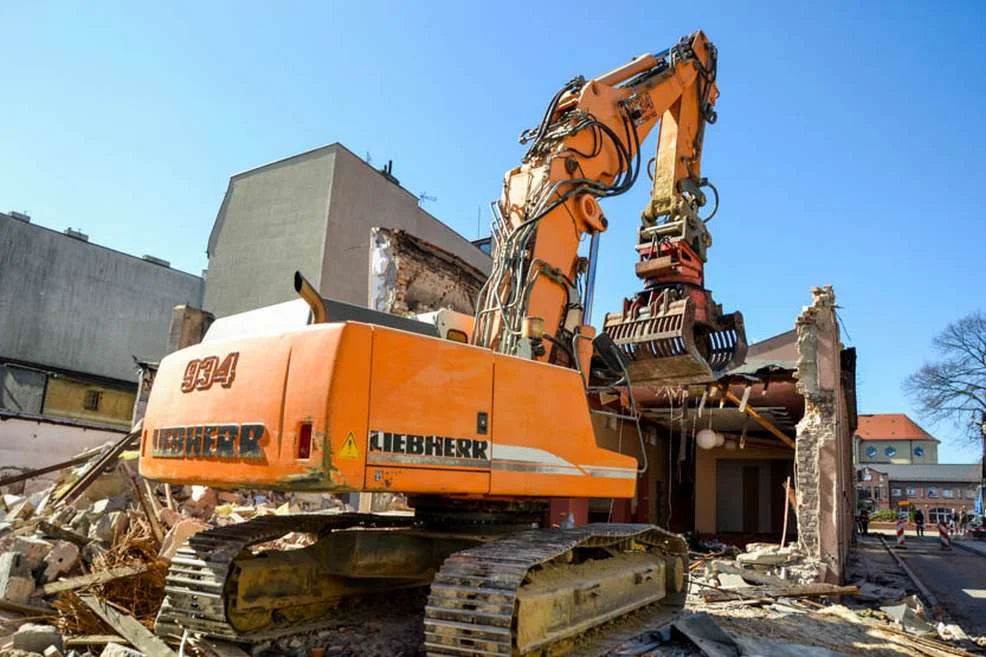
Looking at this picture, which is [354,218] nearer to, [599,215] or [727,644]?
[599,215]

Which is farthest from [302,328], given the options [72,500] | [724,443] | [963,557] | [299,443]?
[963,557]

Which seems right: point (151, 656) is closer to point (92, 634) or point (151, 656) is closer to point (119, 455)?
point (92, 634)

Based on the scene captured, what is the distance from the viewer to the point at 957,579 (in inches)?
564

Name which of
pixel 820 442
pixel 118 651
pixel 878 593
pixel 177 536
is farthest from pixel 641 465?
pixel 118 651

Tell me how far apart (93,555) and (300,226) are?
1563cm

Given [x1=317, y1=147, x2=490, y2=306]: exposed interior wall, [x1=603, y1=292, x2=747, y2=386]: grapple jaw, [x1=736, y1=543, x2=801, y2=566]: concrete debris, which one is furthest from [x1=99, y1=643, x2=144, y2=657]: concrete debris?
[x1=317, y1=147, x2=490, y2=306]: exposed interior wall

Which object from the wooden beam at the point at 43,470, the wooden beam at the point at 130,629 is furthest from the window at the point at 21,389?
the wooden beam at the point at 130,629

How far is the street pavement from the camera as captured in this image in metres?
9.84

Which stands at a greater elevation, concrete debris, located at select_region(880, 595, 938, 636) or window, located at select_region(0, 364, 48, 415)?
window, located at select_region(0, 364, 48, 415)

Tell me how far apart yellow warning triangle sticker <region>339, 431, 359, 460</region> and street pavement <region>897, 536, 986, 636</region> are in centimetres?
851

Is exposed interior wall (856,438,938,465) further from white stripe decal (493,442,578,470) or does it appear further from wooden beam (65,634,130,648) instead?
wooden beam (65,634,130,648)

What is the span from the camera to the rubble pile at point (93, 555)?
5250mm

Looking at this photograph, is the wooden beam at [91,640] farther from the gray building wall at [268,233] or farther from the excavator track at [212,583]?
the gray building wall at [268,233]

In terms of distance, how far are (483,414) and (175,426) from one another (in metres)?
1.95
